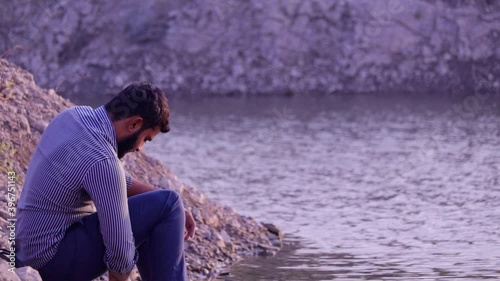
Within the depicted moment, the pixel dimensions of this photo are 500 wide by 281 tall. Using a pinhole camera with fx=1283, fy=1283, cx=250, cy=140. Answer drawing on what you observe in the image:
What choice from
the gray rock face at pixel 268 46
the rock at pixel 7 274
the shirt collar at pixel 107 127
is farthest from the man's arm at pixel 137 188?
the gray rock face at pixel 268 46

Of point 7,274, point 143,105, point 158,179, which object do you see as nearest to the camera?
point 7,274

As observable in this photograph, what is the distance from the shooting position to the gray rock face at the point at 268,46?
29297 mm

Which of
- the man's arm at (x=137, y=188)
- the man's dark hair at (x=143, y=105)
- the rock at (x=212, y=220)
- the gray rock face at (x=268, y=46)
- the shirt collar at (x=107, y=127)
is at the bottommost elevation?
the gray rock face at (x=268, y=46)

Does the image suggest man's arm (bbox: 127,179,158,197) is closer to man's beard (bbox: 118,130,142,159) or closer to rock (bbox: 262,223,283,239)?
man's beard (bbox: 118,130,142,159)

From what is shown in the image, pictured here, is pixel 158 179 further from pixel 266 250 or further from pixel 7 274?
pixel 7 274

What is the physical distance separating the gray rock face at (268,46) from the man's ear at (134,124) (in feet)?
75.2

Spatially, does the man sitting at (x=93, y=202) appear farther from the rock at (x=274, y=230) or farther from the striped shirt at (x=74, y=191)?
the rock at (x=274, y=230)

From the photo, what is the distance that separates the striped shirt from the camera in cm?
575

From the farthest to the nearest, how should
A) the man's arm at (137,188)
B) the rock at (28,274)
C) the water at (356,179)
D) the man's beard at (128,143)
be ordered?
1. the water at (356,179)
2. the man's arm at (137,188)
3. the man's beard at (128,143)
4. the rock at (28,274)

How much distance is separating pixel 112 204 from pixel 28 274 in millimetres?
481

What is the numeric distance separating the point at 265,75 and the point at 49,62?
17.1 ft

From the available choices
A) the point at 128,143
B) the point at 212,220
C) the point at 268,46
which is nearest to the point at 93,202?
the point at 128,143

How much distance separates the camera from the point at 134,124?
19.4 ft

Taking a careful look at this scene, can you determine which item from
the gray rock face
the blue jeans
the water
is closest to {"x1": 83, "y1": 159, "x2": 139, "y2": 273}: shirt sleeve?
the blue jeans
